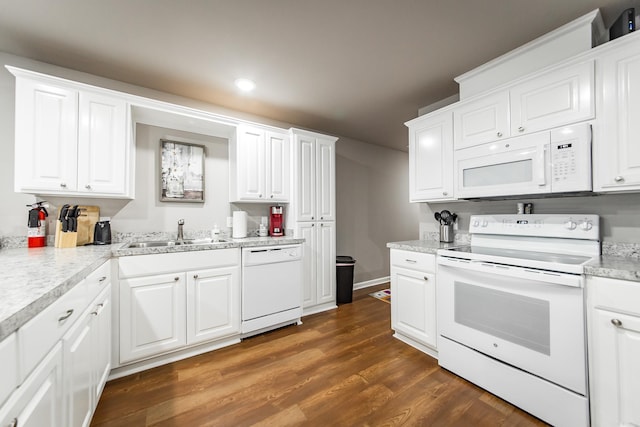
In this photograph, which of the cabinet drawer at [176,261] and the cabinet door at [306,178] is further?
the cabinet door at [306,178]

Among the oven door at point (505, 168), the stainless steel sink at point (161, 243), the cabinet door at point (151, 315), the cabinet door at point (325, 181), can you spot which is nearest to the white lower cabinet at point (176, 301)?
the cabinet door at point (151, 315)

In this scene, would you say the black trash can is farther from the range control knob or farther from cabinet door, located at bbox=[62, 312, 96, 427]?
cabinet door, located at bbox=[62, 312, 96, 427]

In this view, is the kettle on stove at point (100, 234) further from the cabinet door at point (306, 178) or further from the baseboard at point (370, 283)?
the baseboard at point (370, 283)

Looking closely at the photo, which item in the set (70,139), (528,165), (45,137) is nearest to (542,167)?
(528,165)

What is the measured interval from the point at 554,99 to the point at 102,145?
3.51 m

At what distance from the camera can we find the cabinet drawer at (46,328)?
Answer: 0.78m

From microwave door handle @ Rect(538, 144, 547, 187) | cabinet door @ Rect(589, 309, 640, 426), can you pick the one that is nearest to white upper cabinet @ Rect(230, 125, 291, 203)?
microwave door handle @ Rect(538, 144, 547, 187)

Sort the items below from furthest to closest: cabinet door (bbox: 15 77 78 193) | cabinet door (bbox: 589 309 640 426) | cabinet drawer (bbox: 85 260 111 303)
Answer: cabinet door (bbox: 15 77 78 193), cabinet drawer (bbox: 85 260 111 303), cabinet door (bbox: 589 309 640 426)

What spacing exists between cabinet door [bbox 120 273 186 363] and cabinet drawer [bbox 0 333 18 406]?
4.64ft

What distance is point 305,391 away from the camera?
5.92ft

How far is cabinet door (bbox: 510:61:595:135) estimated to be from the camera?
5.44 feet

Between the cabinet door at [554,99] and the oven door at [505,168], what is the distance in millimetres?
108

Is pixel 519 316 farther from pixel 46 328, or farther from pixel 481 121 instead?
pixel 46 328

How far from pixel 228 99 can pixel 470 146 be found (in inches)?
101
